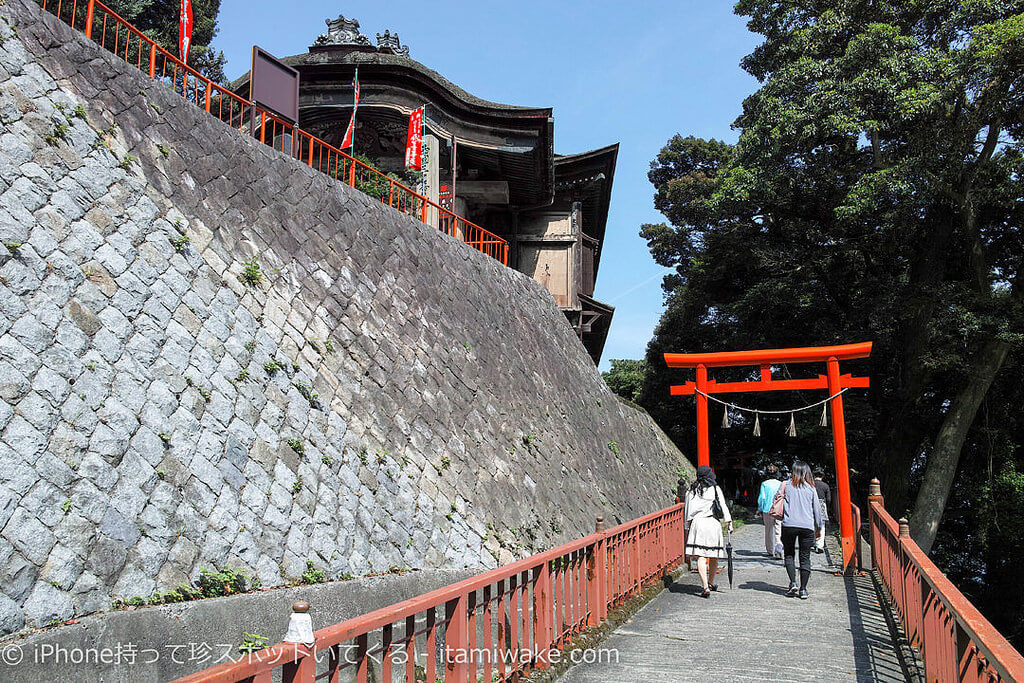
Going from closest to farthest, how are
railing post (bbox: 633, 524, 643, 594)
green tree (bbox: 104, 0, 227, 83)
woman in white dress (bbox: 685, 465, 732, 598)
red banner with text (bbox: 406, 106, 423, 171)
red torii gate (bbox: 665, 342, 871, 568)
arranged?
railing post (bbox: 633, 524, 643, 594), woman in white dress (bbox: 685, 465, 732, 598), red torii gate (bbox: 665, 342, 871, 568), red banner with text (bbox: 406, 106, 423, 171), green tree (bbox: 104, 0, 227, 83)

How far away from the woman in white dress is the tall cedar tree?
11320 mm

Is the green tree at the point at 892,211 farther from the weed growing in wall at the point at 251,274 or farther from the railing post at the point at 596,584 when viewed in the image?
the weed growing in wall at the point at 251,274

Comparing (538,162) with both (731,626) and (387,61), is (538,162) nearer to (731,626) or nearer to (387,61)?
(387,61)

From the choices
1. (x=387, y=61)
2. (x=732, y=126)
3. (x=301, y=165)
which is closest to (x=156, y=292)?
(x=301, y=165)

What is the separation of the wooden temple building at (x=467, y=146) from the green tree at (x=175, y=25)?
10.5 meters

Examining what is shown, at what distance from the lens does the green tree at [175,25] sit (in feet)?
82.6

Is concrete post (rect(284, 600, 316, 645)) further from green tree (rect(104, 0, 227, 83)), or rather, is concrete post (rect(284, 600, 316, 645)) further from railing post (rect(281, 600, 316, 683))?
green tree (rect(104, 0, 227, 83))

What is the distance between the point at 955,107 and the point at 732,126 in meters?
11.5

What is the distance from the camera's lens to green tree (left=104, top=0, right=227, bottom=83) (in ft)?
82.6

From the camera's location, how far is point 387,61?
1620 centimetres

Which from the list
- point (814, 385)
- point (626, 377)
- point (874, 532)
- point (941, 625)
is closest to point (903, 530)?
point (941, 625)

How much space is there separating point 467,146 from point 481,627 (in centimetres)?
1457

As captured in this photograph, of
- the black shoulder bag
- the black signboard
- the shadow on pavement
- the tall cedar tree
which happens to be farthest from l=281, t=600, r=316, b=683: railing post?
the tall cedar tree

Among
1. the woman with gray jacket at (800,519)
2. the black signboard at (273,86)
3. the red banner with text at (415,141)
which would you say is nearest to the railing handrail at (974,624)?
the woman with gray jacket at (800,519)
